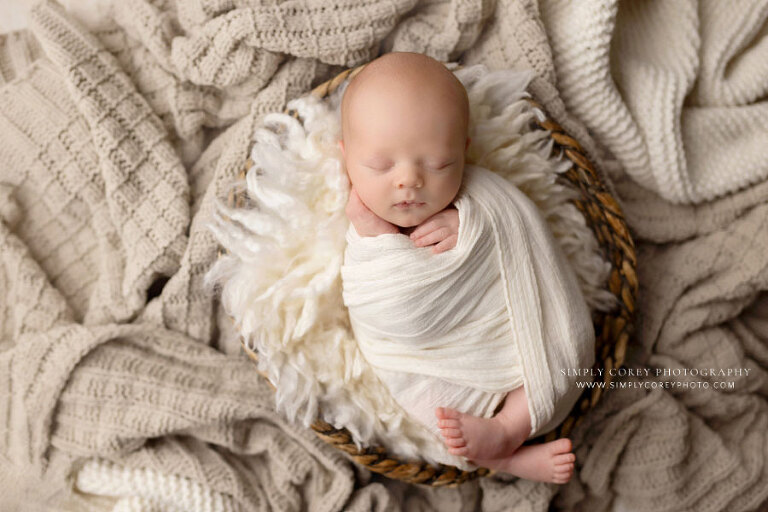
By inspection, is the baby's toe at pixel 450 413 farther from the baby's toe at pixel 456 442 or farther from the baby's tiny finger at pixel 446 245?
the baby's tiny finger at pixel 446 245

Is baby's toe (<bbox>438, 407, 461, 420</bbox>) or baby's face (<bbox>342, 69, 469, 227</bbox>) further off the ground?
baby's face (<bbox>342, 69, 469, 227</bbox>)

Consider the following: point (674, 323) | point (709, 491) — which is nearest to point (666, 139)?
point (674, 323)

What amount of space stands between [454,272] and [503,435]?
10.1 inches

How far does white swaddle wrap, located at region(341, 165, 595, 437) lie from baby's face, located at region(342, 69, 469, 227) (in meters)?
0.05

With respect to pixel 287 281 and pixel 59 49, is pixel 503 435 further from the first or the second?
pixel 59 49

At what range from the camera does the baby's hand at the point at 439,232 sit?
3.21 ft

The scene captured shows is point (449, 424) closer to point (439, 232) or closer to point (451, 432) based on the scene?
point (451, 432)

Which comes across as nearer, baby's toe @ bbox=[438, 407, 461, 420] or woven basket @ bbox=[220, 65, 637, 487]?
baby's toe @ bbox=[438, 407, 461, 420]

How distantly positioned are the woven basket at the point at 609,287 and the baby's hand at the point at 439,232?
271mm

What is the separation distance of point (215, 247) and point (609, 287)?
700 millimetres

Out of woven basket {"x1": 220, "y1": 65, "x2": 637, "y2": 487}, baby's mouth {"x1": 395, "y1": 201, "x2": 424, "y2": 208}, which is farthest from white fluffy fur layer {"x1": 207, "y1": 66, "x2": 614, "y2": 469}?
baby's mouth {"x1": 395, "y1": 201, "x2": 424, "y2": 208}

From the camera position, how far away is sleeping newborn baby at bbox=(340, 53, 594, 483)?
93cm

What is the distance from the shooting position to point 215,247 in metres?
1.18

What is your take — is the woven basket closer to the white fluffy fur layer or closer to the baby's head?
the white fluffy fur layer
